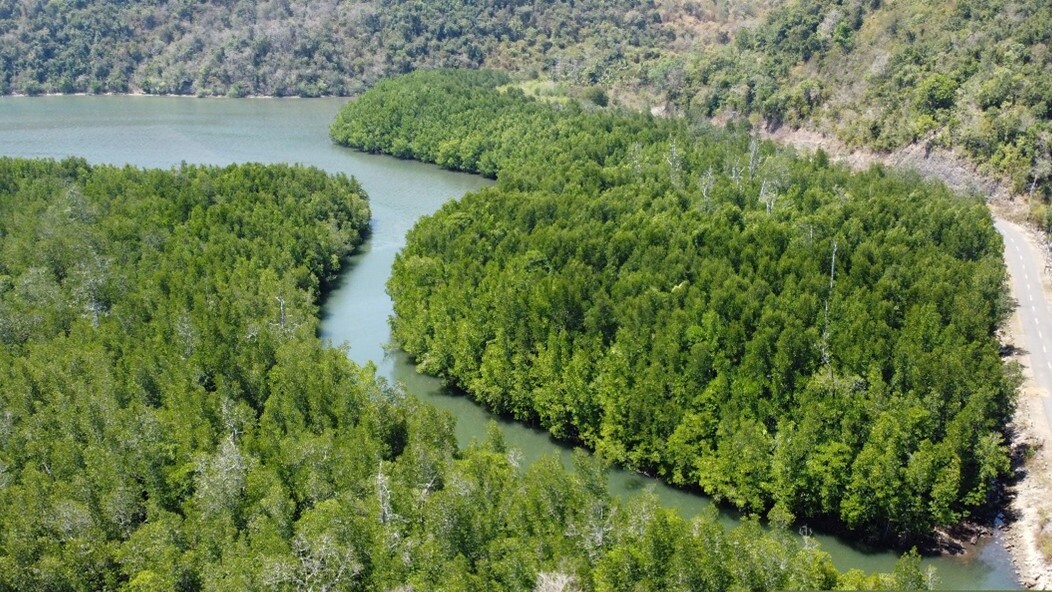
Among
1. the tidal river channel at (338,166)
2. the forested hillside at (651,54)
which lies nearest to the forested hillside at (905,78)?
the forested hillside at (651,54)

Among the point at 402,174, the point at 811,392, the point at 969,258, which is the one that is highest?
the point at 969,258

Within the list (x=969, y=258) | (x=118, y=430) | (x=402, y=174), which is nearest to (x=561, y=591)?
(x=118, y=430)

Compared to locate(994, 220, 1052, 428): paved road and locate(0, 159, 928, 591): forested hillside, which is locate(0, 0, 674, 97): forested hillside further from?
locate(0, 159, 928, 591): forested hillside

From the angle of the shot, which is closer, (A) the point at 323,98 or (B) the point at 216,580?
(B) the point at 216,580

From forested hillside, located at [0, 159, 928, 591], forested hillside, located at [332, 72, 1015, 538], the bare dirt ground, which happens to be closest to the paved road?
the bare dirt ground

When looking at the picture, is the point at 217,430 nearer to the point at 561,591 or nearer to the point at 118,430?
the point at 118,430

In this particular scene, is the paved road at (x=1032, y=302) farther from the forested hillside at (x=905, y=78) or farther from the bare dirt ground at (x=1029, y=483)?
the forested hillside at (x=905, y=78)

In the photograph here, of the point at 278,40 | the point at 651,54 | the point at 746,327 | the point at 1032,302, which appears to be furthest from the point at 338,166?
the point at 1032,302
